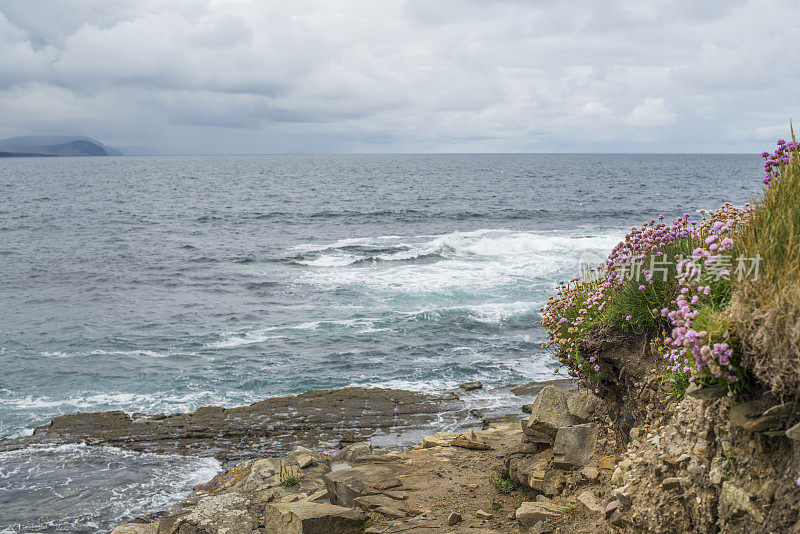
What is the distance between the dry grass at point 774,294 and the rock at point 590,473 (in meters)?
3.27

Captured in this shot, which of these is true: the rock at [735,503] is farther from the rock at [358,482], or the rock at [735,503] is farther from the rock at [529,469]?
the rock at [358,482]

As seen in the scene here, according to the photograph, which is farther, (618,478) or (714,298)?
(618,478)

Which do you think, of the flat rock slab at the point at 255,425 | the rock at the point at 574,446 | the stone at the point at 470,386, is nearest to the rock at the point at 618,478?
the rock at the point at 574,446

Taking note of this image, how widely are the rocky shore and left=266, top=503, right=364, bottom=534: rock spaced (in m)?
0.02

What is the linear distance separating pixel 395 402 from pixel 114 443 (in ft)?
23.6

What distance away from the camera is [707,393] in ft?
17.6

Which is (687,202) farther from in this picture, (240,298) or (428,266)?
(240,298)

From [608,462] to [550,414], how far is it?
5.12ft

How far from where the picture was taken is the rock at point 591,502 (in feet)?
23.2

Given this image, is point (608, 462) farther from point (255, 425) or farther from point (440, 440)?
point (255, 425)

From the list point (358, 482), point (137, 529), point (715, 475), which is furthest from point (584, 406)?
point (137, 529)

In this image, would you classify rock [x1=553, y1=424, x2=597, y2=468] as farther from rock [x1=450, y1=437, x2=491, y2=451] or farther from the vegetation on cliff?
rock [x1=450, y1=437, x2=491, y2=451]

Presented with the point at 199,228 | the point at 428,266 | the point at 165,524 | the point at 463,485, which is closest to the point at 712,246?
the point at 463,485

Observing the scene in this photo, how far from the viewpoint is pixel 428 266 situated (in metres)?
35.4
